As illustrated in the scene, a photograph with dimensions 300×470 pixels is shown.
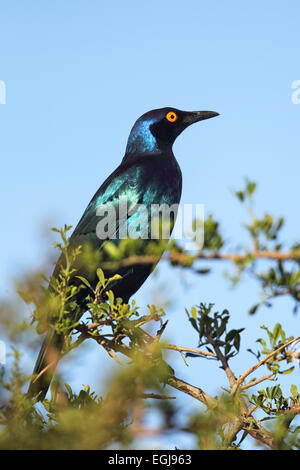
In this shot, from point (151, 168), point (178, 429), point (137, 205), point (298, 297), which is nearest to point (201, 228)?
point (298, 297)

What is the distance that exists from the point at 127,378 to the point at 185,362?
1.33m

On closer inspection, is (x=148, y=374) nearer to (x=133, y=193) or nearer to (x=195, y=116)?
(x=133, y=193)

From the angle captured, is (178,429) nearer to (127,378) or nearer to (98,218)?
(127,378)

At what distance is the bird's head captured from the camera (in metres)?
6.24

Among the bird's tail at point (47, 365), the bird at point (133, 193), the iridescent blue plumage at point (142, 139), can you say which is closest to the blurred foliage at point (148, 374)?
the bird's tail at point (47, 365)

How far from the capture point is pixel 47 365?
331 centimetres

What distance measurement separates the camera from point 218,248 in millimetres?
1833

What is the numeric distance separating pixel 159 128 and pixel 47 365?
143 inches

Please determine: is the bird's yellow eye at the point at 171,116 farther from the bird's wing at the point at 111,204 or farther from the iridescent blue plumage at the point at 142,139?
the bird's wing at the point at 111,204

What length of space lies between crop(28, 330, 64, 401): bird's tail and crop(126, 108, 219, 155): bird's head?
266 centimetres

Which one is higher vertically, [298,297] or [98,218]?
[98,218]

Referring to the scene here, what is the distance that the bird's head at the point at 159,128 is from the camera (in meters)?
6.24

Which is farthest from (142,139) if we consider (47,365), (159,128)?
(47,365)

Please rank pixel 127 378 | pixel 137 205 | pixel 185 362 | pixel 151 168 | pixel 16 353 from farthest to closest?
pixel 151 168, pixel 137 205, pixel 185 362, pixel 16 353, pixel 127 378
